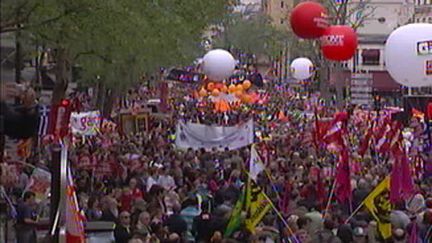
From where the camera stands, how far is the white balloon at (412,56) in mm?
20188

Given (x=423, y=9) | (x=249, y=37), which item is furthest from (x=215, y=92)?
(x=249, y=37)

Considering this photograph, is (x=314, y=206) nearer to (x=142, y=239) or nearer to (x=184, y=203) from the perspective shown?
(x=184, y=203)

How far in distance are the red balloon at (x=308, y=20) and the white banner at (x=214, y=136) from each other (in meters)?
6.53

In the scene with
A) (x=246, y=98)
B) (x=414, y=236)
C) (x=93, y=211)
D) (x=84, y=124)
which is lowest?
(x=414, y=236)

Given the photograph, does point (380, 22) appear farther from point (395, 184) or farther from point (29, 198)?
point (29, 198)

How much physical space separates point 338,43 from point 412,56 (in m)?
1.81

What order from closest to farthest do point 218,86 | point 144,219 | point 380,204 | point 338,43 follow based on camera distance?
point 144,219 → point 380,204 → point 338,43 → point 218,86

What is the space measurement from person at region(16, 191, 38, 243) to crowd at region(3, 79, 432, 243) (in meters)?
0.67

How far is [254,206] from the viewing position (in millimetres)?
12930

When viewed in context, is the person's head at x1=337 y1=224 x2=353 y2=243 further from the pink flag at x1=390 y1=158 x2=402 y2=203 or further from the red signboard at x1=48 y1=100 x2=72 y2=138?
the red signboard at x1=48 y1=100 x2=72 y2=138

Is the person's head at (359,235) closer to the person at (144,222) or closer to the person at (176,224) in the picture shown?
the person at (176,224)

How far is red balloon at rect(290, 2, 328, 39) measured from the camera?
17.9 metres

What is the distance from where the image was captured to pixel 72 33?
15.5 m

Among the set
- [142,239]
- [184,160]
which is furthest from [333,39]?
[142,239]
